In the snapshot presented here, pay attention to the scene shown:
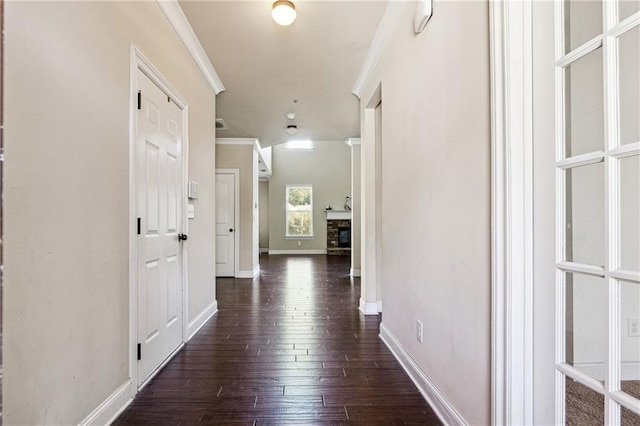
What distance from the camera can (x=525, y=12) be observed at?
1.15 meters

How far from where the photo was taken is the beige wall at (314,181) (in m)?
10.6

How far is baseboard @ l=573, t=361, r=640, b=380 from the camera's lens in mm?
891

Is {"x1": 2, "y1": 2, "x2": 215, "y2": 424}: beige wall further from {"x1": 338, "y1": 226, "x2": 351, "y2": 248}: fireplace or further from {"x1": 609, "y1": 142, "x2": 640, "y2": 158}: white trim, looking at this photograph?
{"x1": 338, "y1": 226, "x2": 351, "y2": 248}: fireplace

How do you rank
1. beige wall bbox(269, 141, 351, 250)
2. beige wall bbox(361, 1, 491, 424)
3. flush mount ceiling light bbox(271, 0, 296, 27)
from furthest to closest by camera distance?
beige wall bbox(269, 141, 351, 250) < flush mount ceiling light bbox(271, 0, 296, 27) < beige wall bbox(361, 1, 491, 424)

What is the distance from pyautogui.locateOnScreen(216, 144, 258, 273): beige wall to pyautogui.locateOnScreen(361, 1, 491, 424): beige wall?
3943mm

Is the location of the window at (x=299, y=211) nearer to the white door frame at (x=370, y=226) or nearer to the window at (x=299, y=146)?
the window at (x=299, y=146)

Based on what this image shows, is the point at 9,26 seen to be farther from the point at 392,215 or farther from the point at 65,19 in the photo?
the point at 392,215

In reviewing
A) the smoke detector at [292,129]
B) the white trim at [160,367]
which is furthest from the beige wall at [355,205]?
the white trim at [160,367]

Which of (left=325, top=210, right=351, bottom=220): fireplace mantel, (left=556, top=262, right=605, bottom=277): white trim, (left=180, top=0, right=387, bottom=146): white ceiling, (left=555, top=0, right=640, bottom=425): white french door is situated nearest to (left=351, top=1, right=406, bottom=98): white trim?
(left=180, top=0, right=387, bottom=146): white ceiling

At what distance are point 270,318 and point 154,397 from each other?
1.61 meters

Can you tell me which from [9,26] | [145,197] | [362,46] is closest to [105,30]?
[9,26]

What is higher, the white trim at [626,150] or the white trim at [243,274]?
the white trim at [626,150]

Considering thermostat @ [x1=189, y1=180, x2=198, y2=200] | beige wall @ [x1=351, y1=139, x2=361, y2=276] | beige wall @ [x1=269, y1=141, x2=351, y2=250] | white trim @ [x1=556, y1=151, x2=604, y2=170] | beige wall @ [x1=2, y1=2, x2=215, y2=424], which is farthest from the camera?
beige wall @ [x1=269, y1=141, x2=351, y2=250]

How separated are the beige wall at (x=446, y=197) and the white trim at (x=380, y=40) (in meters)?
0.09
